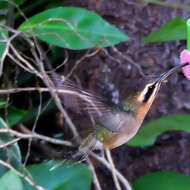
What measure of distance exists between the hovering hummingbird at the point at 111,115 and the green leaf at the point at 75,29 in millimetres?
314

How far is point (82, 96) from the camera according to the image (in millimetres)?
1218

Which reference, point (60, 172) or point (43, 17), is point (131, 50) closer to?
point (43, 17)

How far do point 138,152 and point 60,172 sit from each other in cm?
42

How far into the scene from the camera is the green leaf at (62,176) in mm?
1415

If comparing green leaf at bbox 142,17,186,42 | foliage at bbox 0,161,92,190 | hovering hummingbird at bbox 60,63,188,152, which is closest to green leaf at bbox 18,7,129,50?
green leaf at bbox 142,17,186,42

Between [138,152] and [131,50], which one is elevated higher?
[131,50]

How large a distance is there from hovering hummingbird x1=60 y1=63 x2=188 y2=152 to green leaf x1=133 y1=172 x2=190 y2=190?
0.34 metres

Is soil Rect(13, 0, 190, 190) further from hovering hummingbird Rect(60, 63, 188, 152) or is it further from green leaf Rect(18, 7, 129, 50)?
hovering hummingbird Rect(60, 63, 188, 152)

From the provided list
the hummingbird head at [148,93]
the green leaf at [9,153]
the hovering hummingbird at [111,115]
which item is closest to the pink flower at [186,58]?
the hummingbird head at [148,93]

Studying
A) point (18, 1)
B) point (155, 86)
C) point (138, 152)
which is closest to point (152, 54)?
point (138, 152)

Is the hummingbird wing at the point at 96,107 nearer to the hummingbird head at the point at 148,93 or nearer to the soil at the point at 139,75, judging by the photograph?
the hummingbird head at the point at 148,93

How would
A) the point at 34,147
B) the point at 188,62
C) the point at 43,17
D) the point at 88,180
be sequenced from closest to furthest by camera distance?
1. the point at 188,62
2. the point at 88,180
3. the point at 43,17
4. the point at 34,147

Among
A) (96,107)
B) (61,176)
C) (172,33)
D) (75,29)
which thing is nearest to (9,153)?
(61,176)

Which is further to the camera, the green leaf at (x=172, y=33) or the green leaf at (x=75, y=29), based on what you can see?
the green leaf at (x=75, y=29)
